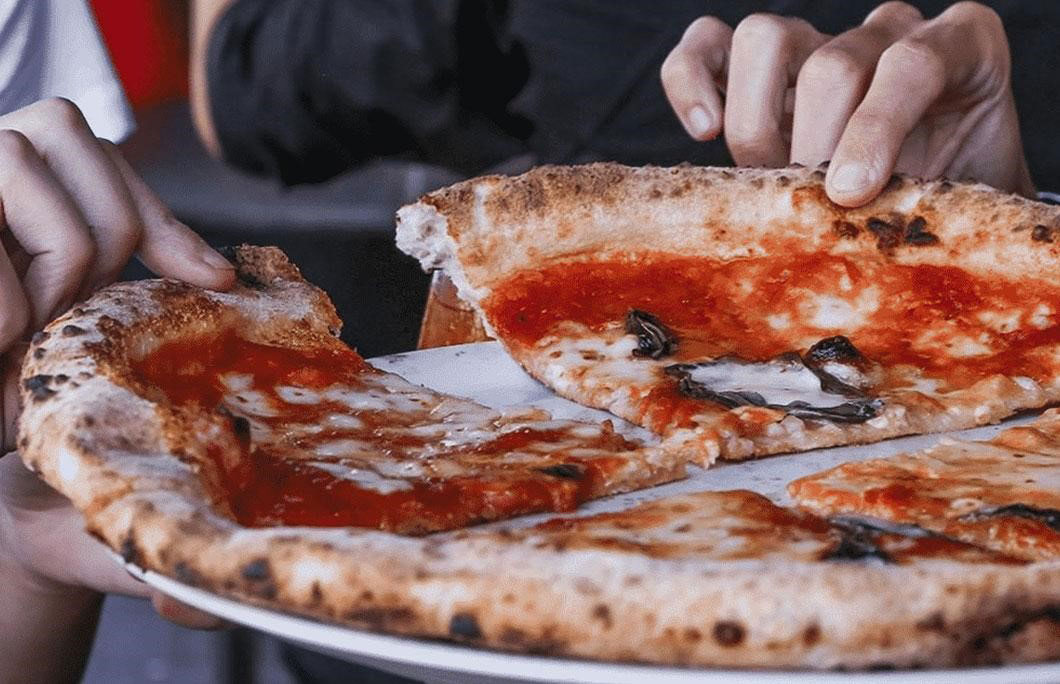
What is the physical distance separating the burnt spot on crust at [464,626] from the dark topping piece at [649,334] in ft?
2.73

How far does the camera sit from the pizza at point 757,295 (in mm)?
1603

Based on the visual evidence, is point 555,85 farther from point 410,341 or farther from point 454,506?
point 454,506

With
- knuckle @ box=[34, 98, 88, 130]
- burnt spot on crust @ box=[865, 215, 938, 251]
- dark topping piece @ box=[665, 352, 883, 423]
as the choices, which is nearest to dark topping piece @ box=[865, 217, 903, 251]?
burnt spot on crust @ box=[865, 215, 938, 251]

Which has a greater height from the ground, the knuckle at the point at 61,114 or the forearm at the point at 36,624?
the knuckle at the point at 61,114

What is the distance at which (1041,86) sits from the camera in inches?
121

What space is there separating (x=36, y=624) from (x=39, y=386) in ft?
1.93

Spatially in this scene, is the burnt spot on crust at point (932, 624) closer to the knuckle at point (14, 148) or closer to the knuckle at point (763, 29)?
the knuckle at point (14, 148)

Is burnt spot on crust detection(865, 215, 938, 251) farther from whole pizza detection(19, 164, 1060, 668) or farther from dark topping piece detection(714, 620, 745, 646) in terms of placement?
dark topping piece detection(714, 620, 745, 646)

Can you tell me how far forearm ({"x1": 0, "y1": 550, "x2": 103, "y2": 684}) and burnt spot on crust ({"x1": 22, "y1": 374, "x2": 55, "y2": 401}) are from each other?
0.47 meters

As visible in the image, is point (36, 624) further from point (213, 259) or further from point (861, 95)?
point (861, 95)

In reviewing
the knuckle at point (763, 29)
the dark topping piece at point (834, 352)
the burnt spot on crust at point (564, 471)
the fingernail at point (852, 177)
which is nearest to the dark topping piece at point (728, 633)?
the burnt spot on crust at point (564, 471)

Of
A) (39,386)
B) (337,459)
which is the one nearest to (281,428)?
(337,459)

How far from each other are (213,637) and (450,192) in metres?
2.10

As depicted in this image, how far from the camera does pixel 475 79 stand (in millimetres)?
3893
